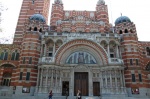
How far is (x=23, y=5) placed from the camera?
39938mm

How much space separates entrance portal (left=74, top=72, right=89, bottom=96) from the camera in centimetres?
2535

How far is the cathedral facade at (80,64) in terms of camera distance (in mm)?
24625

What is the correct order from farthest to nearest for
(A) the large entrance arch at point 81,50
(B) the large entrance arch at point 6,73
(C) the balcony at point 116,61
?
1. (B) the large entrance arch at point 6,73
2. (A) the large entrance arch at point 81,50
3. (C) the balcony at point 116,61

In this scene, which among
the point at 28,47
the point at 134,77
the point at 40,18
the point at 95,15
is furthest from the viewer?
the point at 95,15

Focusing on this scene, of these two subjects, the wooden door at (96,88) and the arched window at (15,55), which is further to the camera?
the arched window at (15,55)

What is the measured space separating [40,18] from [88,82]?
17463mm

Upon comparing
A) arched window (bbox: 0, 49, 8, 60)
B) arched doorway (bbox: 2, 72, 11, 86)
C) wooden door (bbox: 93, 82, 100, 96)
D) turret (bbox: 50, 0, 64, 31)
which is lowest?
wooden door (bbox: 93, 82, 100, 96)

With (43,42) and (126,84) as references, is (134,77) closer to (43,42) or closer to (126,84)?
(126,84)

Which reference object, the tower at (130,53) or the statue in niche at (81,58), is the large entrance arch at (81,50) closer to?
the statue in niche at (81,58)

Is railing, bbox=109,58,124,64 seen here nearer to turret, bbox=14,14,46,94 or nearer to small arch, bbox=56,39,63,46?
small arch, bbox=56,39,63,46

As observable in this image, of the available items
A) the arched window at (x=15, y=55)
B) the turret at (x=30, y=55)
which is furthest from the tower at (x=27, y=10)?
the turret at (x=30, y=55)

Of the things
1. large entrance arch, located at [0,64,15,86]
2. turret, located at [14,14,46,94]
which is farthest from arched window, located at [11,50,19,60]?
turret, located at [14,14,46,94]

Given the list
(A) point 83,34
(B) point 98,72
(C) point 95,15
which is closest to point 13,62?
(A) point 83,34

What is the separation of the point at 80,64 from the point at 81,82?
3361 millimetres
